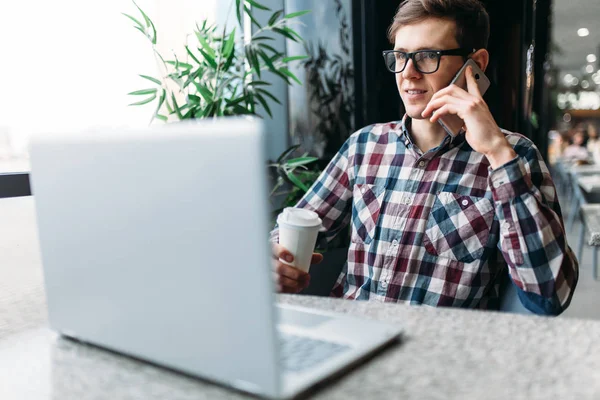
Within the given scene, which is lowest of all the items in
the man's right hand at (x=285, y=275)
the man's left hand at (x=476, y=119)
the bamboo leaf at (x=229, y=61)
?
the man's right hand at (x=285, y=275)

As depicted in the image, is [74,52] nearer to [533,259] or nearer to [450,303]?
[450,303]

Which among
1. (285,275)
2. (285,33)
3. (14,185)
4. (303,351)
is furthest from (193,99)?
(303,351)

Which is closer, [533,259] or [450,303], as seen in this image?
[533,259]

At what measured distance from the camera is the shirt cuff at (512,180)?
3.85ft

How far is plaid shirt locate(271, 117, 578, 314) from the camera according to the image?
118cm

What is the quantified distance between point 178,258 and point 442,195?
0.99m

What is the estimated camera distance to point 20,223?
1.92 m

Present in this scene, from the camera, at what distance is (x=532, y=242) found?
118cm

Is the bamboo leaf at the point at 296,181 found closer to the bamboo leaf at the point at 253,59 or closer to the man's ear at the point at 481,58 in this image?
the bamboo leaf at the point at 253,59

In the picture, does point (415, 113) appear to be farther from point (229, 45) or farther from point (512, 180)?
point (229, 45)

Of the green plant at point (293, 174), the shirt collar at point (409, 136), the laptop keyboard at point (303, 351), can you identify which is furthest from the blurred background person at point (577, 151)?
the laptop keyboard at point (303, 351)

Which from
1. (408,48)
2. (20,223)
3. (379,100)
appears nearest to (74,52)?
(20,223)

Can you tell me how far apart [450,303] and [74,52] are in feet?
6.11

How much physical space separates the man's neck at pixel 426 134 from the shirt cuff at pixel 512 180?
0.33m
